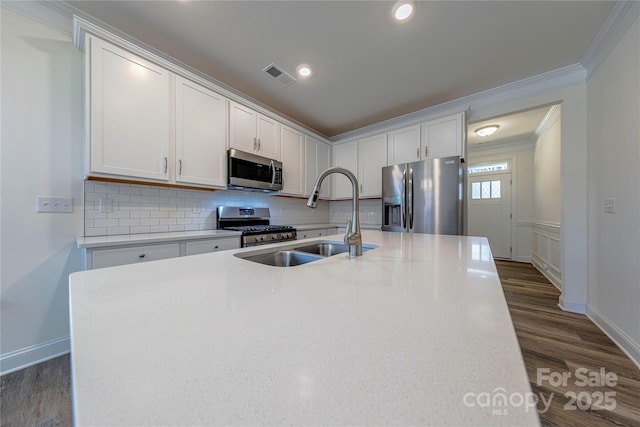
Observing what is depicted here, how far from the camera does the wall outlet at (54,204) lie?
1675mm

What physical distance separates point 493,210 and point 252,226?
518cm

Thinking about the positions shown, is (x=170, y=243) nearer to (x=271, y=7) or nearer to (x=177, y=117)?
(x=177, y=117)

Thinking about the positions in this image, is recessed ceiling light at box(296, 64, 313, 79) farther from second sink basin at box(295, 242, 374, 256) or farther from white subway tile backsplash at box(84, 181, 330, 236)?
second sink basin at box(295, 242, 374, 256)

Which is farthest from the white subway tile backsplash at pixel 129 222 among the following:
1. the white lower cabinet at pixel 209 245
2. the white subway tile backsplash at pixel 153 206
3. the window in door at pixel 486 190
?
the window in door at pixel 486 190

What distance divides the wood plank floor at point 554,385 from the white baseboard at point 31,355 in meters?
0.04

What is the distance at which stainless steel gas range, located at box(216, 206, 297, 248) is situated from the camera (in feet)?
7.89

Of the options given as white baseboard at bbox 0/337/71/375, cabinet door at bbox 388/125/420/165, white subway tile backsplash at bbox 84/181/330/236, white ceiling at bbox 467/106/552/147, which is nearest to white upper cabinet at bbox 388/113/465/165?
cabinet door at bbox 388/125/420/165

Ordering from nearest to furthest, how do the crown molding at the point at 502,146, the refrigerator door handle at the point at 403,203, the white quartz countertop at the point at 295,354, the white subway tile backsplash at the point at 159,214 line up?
the white quartz countertop at the point at 295,354 → the white subway tile backsplash at the point at 159,214 → the refrigerator door handle at the point at 403,203 → the crown molding at the point at 502,146

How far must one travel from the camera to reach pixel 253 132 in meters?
2.75

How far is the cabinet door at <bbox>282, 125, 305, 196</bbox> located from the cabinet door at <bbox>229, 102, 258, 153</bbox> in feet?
1.63

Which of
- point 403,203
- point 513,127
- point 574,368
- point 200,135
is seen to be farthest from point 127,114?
point 513,127

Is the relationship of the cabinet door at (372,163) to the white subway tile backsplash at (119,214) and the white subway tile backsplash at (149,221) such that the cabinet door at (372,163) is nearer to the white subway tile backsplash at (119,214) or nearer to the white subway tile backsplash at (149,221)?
the white subway tile backsplash at (149,221)

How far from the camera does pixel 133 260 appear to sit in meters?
1.66

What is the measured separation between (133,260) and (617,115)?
3.88 m
